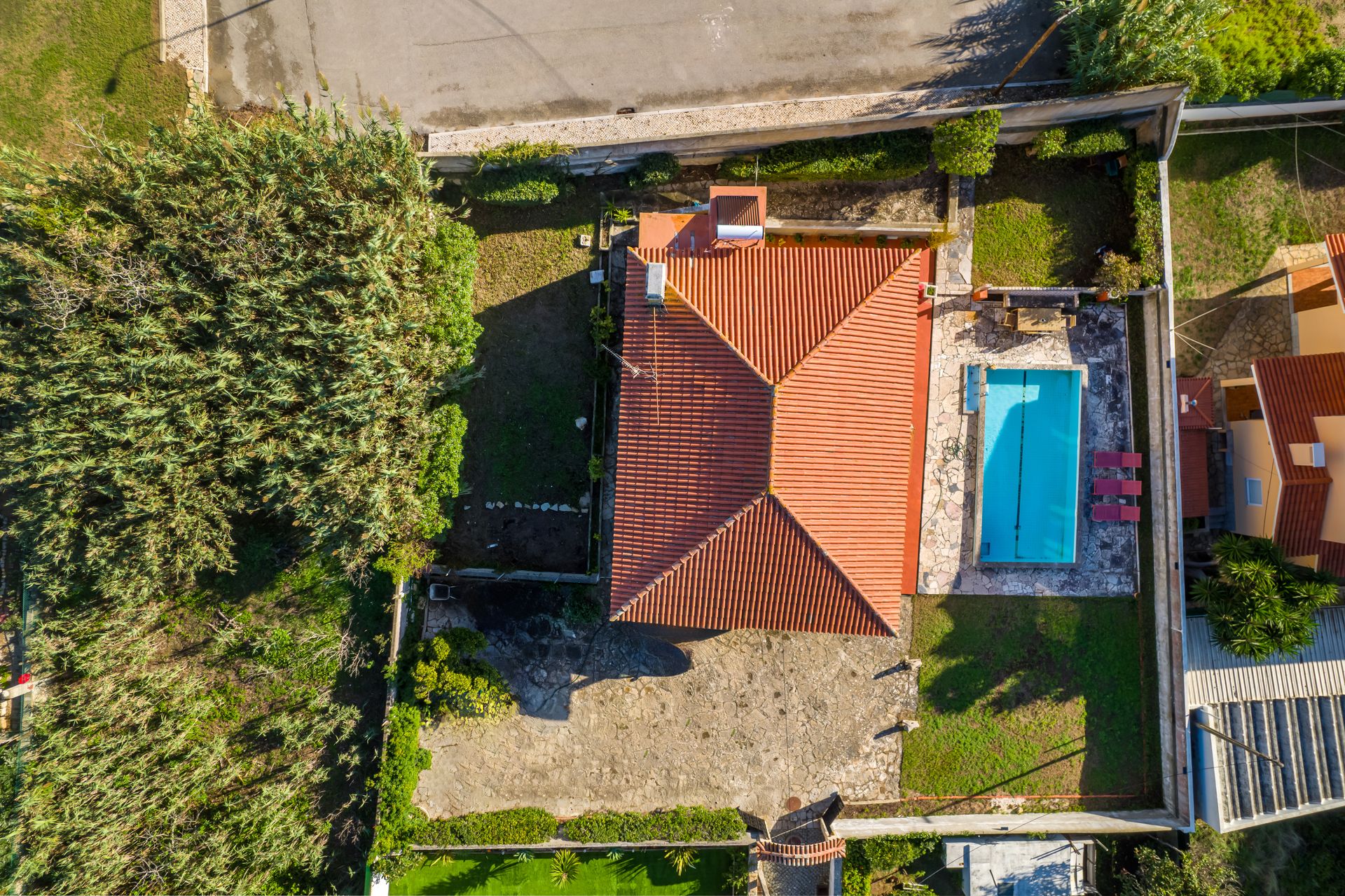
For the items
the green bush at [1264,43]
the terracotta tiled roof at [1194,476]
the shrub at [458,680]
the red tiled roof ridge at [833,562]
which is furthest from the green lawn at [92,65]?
the terracotta tiled roof at [1194,476]

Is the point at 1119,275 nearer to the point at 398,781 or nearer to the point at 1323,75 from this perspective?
the point at 1323,75

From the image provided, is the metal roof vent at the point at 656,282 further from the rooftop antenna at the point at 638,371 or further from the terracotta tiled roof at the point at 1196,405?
the terracotta tiled roof at the point at 1196,405

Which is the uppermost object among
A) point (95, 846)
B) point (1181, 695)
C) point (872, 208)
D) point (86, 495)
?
point (872, 208)

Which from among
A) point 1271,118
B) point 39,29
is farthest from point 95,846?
point 1271,118

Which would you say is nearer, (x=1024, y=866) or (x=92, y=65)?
(x=1024, y=866)

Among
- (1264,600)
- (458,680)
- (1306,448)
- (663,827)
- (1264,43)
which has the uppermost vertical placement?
(1264,43)

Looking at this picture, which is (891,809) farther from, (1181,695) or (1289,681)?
(1289,681)

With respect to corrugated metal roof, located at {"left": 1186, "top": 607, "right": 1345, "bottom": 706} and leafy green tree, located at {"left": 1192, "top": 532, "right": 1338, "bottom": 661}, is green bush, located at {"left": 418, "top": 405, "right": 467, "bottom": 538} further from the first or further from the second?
corrugated metal roof, located at {"left": 1186, "top": 607, "right": 1345, "bottom": 706}

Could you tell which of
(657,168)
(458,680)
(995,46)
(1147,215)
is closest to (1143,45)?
(995,46)
